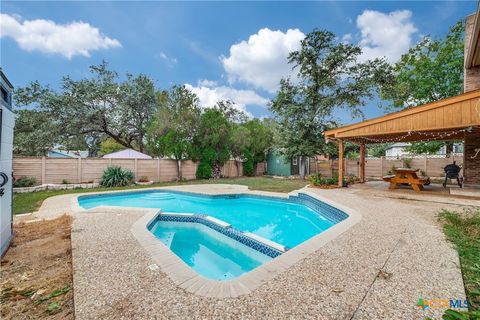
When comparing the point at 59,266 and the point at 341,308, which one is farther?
the point at 59,266

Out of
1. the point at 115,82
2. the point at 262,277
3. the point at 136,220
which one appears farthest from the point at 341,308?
the point at 115,82

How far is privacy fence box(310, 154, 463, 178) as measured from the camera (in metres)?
14.5

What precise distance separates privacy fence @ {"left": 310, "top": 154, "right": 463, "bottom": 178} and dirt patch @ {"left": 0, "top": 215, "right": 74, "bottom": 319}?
16.7 metres

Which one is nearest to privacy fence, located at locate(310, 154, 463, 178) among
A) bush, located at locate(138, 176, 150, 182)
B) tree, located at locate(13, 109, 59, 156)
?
bush, located at locate(138, 176, 150, 182)

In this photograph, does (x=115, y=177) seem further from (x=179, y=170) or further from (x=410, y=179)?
(x=410, y=179)

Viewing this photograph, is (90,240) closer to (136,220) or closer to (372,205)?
(136,220)

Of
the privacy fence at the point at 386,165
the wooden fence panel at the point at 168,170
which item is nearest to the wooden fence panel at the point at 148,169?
the wooden fence panel at the point at 168,170

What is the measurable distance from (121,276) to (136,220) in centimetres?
273

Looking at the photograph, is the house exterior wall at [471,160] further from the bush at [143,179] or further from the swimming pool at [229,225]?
the bush at [143,179]

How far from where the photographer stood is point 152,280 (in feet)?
8.23

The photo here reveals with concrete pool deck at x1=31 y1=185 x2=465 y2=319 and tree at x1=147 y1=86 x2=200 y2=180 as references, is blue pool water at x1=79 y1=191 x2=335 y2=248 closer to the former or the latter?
concrete pool deck at x1=31 y1=185 x2=465 y2=319

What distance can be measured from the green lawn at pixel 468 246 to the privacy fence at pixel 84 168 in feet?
45.9

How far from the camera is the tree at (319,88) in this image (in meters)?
13.6

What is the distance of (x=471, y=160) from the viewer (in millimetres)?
8812
